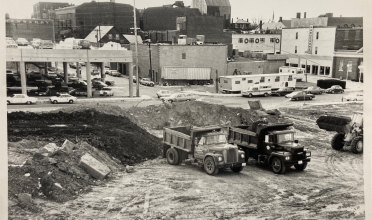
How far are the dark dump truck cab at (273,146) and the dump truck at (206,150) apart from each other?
662 mm

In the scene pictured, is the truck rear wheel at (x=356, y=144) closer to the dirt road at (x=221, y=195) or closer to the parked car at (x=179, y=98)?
the dirt road at (x=221, y=195)

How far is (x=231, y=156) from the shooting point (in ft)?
23.2

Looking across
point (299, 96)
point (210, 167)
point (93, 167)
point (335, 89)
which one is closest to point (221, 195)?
point (210, 167)

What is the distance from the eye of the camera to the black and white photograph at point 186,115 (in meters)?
5.74

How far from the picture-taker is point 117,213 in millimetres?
5434

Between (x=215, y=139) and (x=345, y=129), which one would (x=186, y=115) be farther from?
(x=345, y=129)

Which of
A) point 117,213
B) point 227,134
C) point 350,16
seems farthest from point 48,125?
point 350,16

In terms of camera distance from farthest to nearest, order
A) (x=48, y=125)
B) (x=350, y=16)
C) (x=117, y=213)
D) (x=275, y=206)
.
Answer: (x=48, y=125)
(x=350, y=16)
(x=275, y=206)
(x=117, y=213)

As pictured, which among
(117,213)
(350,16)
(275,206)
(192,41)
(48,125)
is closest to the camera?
(117,213)

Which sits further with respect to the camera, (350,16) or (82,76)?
(82,76)

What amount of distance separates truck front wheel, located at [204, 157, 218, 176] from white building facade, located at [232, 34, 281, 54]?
363cm
